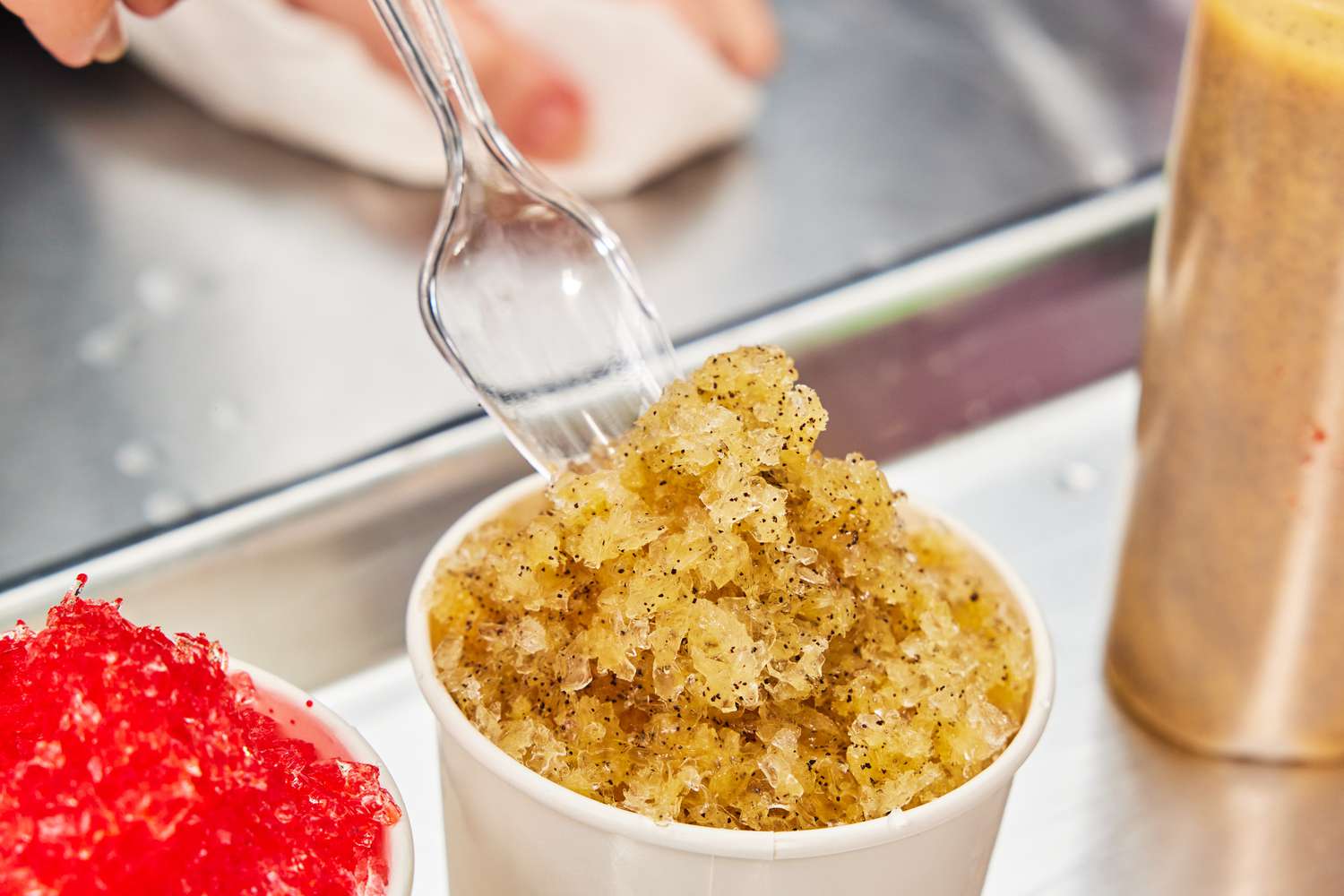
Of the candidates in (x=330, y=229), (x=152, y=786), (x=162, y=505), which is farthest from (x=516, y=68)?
(x=152, y=786)

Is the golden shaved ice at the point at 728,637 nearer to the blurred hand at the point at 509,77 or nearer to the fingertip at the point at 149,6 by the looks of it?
the fingertip at the point at 149,6

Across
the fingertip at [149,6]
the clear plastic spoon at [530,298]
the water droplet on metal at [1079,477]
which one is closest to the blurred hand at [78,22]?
the fingertip at [149,6]

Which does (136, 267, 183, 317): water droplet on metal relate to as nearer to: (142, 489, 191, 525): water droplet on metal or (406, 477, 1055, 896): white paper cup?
(142, 489, 191, 525): water droplet on metal

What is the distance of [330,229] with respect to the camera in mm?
1046

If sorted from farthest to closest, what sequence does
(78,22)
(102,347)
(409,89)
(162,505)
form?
(409,89), (102,347), (162,505), (78,22)

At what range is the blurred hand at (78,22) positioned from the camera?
1.97 ft

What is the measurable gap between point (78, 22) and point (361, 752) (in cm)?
32

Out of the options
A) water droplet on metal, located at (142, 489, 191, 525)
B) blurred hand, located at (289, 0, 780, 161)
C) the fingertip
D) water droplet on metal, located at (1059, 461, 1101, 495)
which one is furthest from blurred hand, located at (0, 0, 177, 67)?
water droplet on metal, located at (1059, 461, 1101, 495)

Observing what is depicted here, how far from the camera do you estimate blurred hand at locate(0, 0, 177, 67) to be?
0.60 metres

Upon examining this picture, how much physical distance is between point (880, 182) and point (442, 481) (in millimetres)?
471

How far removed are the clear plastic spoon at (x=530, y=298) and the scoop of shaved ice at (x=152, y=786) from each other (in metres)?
0.17

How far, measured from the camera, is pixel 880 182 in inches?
44.4

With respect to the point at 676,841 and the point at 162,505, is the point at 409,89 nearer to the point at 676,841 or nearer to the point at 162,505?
the point at 162,505

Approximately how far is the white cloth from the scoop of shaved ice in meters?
0.63
